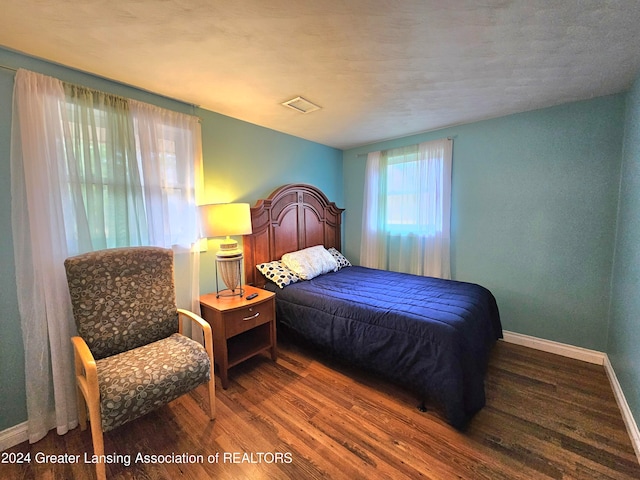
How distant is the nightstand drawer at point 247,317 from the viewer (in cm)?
207

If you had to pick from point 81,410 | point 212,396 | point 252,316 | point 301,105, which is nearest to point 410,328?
point 252,316

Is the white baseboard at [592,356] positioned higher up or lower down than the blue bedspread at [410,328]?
lower down

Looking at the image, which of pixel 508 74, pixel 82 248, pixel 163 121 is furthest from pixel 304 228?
pixel 508 74

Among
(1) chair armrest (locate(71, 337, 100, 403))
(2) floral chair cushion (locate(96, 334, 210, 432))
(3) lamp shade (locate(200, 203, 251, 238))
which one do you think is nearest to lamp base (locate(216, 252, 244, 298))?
(3) lamp shade (locate(200, 203, 251, 238))

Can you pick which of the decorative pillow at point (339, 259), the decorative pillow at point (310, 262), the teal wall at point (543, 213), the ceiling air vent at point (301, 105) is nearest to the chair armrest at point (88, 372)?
the decorative pillow at point (310, 262)

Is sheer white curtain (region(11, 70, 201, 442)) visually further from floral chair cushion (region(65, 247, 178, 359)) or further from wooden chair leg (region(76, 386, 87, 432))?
floral chair cushion (region(65, 247, 178, 359))

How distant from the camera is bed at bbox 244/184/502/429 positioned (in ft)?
5.46

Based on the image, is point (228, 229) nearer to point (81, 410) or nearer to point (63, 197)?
point (63, 197)

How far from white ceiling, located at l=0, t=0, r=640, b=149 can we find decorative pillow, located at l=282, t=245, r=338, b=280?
1.60m

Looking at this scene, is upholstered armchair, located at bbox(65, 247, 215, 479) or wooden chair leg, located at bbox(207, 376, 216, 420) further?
wooden chair leg, located at bbox(207, 376, 216, 420)

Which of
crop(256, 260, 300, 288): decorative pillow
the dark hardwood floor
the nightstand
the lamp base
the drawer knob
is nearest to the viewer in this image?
the dark hardwood floor

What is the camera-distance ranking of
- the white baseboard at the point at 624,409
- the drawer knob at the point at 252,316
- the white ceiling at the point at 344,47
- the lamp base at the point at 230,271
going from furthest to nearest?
1. the lamp base at the point at 230,271
2. the drawer knob at the point at 252,316
3. the white baseboard at the point at 624,409
4. the white ceiling at the point at 344,47

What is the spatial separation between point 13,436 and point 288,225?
2592mm

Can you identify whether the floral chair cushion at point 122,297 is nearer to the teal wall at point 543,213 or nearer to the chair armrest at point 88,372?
the chair armrest at point 88,372
